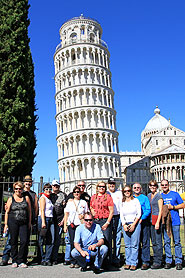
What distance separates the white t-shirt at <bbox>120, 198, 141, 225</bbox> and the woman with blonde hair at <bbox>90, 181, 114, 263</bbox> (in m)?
0.28

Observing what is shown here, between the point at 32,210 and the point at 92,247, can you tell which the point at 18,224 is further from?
the point at 92,247

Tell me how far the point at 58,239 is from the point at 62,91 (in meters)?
38.3

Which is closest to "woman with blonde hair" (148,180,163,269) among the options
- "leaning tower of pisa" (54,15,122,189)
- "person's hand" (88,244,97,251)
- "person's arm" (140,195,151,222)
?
"person's arm" (140,195,151,222)

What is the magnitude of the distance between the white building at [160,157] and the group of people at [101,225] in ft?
118

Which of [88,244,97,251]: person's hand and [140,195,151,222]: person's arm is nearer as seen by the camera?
[88,244,97,251]: person's hand

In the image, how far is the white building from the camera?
51.1 meters

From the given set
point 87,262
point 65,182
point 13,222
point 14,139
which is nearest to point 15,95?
point 14,139

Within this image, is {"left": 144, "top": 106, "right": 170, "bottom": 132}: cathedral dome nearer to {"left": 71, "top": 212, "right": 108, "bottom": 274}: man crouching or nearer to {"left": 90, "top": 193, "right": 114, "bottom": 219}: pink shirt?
{"left": 90, "top": 193, "right": 114, "bottom": 219}: pink shirt

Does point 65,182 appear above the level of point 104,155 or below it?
below

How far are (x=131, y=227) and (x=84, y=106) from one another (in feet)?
118

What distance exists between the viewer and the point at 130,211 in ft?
19.8

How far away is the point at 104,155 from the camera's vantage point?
39531mm

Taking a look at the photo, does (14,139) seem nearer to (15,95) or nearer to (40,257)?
(15,95)

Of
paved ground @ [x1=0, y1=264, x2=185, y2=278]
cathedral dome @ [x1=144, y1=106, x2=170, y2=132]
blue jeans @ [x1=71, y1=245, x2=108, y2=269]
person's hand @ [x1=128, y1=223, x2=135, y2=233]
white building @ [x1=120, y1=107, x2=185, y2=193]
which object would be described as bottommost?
paved ground @ [x1=0, y1=264, x2=185, y2=278]
